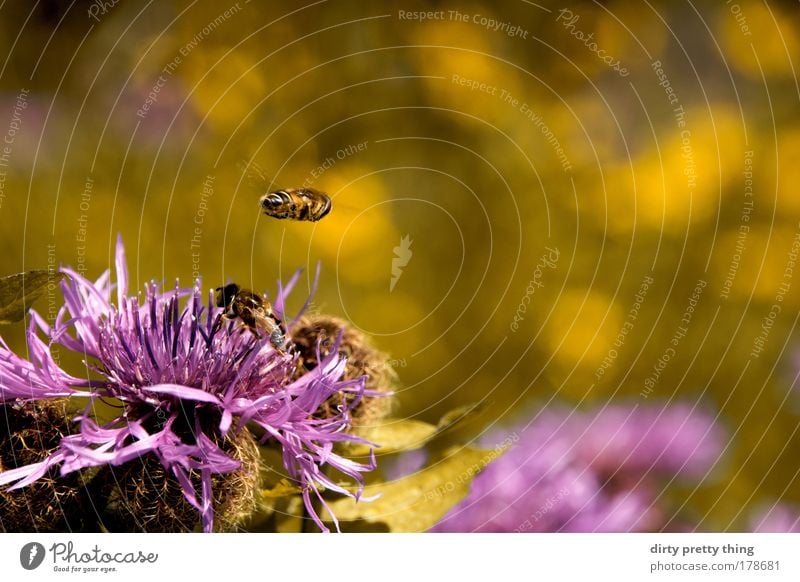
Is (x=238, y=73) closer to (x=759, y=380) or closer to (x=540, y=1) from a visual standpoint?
(x=540, y=1)

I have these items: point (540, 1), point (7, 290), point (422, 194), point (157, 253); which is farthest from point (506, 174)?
point (7, 290)

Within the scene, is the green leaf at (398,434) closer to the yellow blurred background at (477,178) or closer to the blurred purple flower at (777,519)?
the yellow blurred background at (477,178)

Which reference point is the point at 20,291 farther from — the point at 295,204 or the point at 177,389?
the point at 295,204
